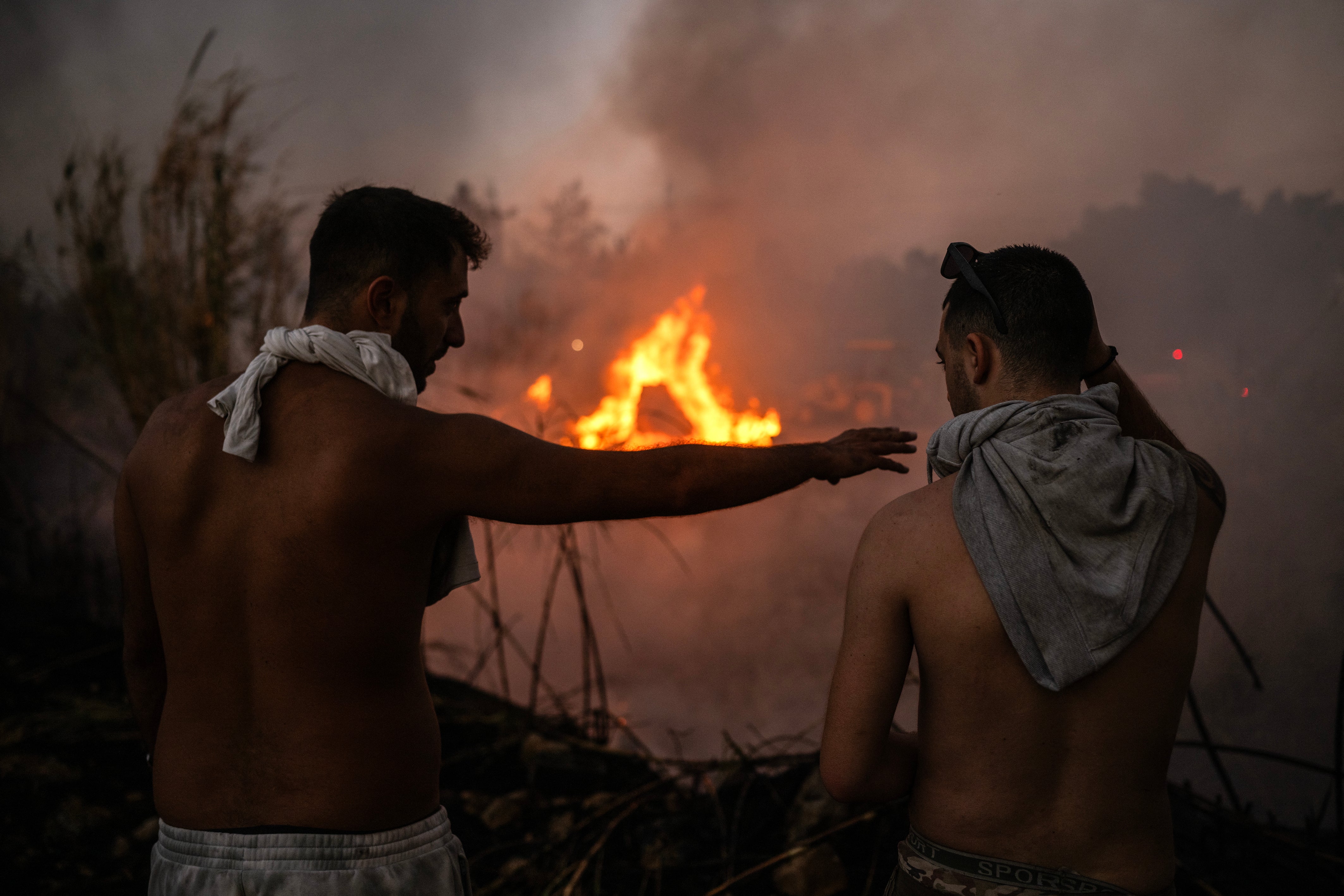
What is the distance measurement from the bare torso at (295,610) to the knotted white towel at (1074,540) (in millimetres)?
932

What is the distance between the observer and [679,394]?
3996 millimetres

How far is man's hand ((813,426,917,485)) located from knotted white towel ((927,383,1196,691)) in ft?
1.97

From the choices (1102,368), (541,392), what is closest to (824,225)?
(541,392)

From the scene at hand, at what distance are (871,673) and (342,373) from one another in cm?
104

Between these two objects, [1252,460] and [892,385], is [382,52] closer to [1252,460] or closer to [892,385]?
[892,385]

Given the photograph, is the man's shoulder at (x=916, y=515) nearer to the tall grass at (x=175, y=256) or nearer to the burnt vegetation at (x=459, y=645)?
the burnt vegetation at (x=459, y=645)

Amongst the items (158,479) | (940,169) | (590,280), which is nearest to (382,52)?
(590,280)

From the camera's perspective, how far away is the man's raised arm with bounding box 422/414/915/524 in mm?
1481

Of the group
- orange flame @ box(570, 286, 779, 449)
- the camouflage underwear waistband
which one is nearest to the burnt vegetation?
orange flame @ box(570, 286, 779, 449)

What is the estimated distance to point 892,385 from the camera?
149 inches

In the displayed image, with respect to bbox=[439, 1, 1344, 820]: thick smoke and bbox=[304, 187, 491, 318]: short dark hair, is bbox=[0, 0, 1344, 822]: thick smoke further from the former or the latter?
bbox=[304, 187, 491, 318]: short dark hair

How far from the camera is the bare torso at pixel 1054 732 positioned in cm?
129

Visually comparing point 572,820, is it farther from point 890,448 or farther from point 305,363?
point 305,363

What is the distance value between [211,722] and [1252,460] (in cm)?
322
